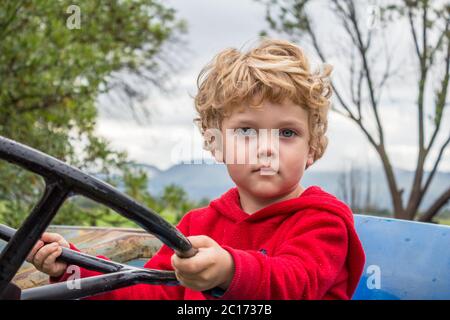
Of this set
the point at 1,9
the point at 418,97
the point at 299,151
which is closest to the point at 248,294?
the point at 299,151

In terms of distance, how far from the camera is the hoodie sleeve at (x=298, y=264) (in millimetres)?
1110

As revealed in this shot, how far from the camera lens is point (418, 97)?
550 cm

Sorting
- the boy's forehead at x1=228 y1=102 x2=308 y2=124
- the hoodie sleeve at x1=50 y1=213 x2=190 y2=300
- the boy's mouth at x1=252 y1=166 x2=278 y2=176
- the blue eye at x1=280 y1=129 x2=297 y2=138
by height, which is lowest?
the hoodie sleeve at x1=50 y1=213 x2=190 y2=300

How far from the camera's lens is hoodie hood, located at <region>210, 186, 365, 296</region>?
55.4 inches

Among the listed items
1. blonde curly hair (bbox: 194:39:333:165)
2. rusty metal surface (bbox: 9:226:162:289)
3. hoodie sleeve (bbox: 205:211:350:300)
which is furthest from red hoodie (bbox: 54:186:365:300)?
rusty metal surface (bbox: 9:226:162:289)

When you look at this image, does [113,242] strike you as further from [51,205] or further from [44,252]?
[51,205]

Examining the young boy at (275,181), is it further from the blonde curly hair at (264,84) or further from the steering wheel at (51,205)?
the steering wheel at (51,205)

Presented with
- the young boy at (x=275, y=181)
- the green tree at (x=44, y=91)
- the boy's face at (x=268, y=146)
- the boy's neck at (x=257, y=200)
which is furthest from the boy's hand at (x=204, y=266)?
the green tree at (x=44, y=91)

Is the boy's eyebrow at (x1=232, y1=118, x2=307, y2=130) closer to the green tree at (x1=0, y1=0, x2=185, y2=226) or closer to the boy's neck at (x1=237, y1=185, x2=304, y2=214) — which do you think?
the boy's neck at (x1=237, y1=185, x2=304, y2=214)

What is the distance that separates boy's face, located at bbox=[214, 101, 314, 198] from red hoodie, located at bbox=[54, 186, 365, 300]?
0.07m

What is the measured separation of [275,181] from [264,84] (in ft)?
0.61
